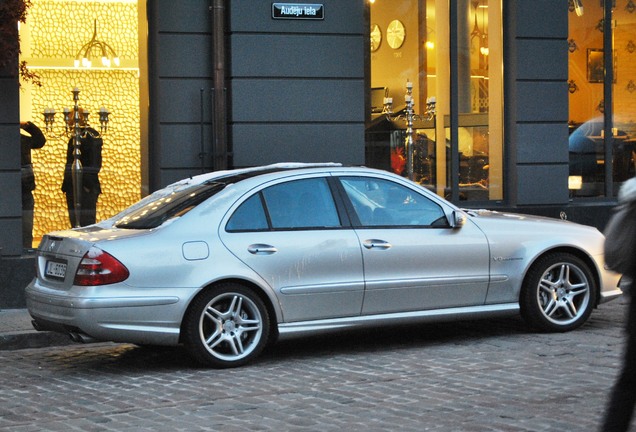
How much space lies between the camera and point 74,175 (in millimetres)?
12984

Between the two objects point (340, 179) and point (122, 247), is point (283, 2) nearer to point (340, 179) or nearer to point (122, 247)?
point (340, 179)

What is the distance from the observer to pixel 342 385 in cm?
766

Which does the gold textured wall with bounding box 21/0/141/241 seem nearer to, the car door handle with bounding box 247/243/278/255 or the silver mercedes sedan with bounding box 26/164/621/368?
the silver mercedes sedan with bounding box 26/164/621/368

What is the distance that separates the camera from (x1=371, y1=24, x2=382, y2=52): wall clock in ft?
45.6

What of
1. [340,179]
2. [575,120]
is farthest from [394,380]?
[575,120]

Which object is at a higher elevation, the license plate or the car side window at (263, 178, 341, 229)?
the car side window at (263, 178, 341, 229)

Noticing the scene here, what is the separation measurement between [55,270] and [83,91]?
4.94 meters

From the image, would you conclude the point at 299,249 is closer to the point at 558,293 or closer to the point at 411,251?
the point at 411,251

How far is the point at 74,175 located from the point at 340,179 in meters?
4.93

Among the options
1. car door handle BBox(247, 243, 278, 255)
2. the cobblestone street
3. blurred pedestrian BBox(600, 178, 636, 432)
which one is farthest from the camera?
car door handle BBox(247, 243, 278, 255)

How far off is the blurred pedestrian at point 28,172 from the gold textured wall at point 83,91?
0.08m

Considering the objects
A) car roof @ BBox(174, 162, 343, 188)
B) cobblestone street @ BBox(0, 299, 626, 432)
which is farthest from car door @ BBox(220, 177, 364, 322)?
cobblestone street @ BBox(0, 299, 626, 432)

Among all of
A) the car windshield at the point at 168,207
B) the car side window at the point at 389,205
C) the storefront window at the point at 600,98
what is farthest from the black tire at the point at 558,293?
the storefront window at the point at 600,98

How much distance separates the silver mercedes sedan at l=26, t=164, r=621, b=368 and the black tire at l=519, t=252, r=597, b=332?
0.01 metres
